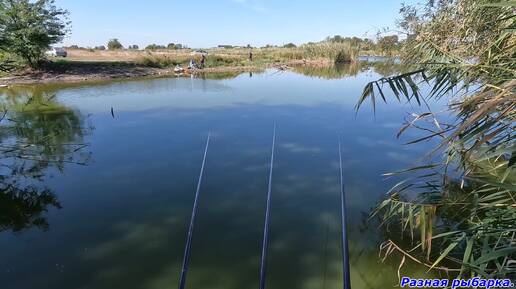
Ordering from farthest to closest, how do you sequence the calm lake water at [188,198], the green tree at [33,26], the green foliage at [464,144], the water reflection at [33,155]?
the green tree at [33,26]
the water reflection at [33,155]
the calm lake water at [188,198]
the green foliage at [464,144]

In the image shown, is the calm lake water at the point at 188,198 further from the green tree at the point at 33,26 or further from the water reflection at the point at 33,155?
the green tree at the point at 33,26

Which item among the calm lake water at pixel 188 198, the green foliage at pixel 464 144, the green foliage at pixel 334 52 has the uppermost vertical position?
the green foliage at pixel 334 52

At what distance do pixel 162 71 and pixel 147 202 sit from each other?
2417cm

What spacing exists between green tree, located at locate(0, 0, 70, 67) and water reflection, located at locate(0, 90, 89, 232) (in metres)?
9.15

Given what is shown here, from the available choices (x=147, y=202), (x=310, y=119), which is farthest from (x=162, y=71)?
(x=147, y=202)

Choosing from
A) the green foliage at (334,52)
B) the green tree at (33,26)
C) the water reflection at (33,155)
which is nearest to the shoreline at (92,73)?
the green tree at (33,26)

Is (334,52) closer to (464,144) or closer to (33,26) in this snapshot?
(33,26)

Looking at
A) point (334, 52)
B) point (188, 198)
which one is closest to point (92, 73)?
point (188, 198)

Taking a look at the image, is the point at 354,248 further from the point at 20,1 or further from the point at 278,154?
the point at 20,1

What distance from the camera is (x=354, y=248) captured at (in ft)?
14.7

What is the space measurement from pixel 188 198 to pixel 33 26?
73.8 feet

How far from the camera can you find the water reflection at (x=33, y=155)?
5484mm

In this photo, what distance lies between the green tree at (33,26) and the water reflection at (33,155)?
915 cm

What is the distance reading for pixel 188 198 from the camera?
5809 millimetres
